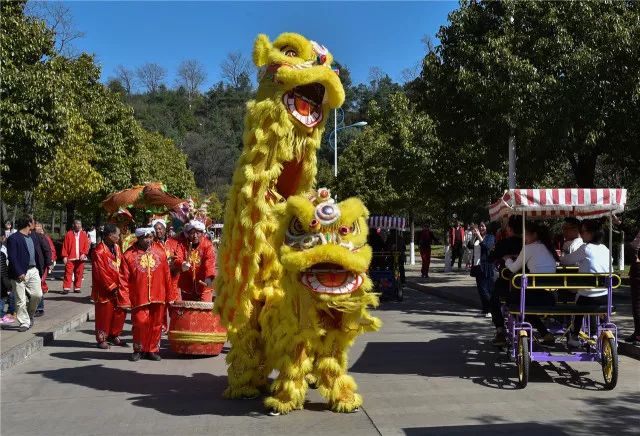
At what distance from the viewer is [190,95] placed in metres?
106

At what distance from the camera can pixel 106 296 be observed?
10.7m

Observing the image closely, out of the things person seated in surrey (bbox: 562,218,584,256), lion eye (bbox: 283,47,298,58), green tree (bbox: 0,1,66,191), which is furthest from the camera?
green tree (bbox: 0,1,66,191)

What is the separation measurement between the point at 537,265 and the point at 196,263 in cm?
485

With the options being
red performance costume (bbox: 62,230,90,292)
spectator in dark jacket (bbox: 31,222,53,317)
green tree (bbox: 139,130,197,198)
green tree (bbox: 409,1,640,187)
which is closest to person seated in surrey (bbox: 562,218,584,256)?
green tree (bbox: 409,1,640,187)

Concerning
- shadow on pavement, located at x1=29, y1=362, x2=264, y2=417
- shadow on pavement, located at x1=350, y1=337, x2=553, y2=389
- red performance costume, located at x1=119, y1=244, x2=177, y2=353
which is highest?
red performance costume, located at x1=119, y1=244, x2=177, y2=353

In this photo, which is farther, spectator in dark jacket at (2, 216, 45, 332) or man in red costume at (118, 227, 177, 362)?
spectator in dark jacket at (2, 216, 45, 332)

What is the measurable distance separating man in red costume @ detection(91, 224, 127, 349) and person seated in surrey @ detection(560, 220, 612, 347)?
6.63 meters

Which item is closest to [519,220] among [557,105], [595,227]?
[595,227]

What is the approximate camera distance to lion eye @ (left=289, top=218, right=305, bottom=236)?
21.0 feet

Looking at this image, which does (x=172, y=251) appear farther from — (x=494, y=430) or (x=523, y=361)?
(x=494, y=430)

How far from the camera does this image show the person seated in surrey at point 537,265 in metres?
8.32

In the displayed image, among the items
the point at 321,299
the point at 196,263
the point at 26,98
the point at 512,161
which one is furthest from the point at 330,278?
the point at 26,98

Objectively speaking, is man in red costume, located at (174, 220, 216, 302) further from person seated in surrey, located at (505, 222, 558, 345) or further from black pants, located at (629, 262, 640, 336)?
black pants, located at (629, 262, 640, 336)

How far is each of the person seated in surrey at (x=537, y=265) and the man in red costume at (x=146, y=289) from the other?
15.0 ft
